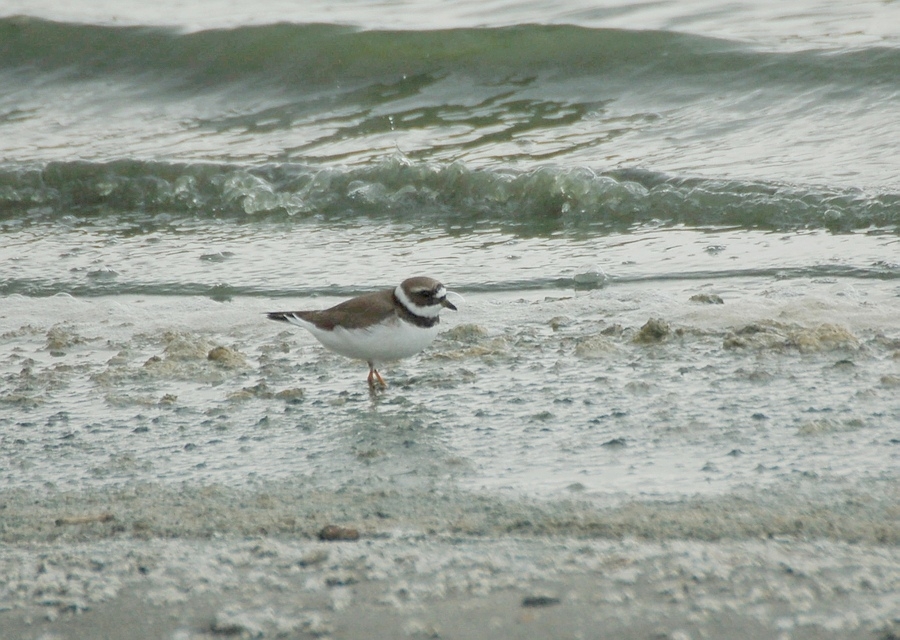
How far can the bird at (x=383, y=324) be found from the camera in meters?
4.79

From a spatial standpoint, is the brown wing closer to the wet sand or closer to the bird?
the bird

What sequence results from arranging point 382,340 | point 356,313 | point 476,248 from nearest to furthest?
point 382,340 < point 356,313 < point 476,248

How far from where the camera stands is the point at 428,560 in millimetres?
2959

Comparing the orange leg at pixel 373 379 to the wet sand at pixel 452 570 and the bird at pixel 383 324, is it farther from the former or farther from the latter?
the wet sand at pixel 452 570

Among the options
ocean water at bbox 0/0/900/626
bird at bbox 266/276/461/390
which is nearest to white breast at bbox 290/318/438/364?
bird at bbox 266/276/461/390

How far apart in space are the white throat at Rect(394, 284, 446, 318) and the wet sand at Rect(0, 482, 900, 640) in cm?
154

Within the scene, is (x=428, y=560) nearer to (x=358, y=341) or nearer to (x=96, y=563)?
(x=96, y=563)

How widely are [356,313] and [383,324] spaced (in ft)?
0.61

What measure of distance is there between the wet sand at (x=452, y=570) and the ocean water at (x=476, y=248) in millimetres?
61

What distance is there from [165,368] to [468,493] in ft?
7.03

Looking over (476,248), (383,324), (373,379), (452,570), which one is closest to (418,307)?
(383,324)

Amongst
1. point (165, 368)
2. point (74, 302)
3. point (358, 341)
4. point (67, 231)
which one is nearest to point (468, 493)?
point (358, 341)

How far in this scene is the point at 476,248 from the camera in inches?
296

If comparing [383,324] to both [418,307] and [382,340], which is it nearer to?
[382,340]
